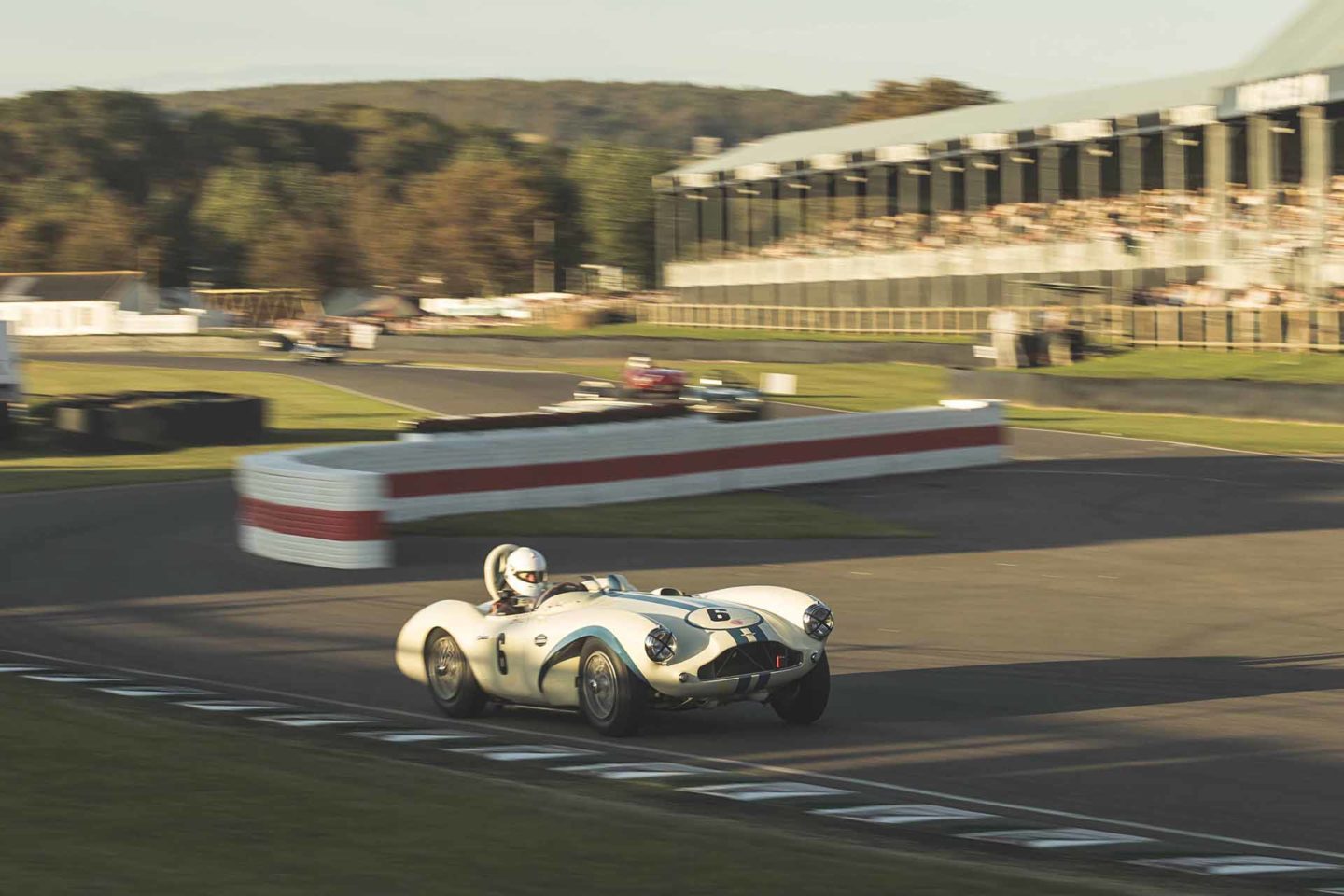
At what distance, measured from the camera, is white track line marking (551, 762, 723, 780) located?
9.02 m

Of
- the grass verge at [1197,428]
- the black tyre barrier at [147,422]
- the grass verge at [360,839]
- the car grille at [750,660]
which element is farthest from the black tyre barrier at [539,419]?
the grass verge at [360,839]

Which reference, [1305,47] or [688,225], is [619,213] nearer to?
[688,225]

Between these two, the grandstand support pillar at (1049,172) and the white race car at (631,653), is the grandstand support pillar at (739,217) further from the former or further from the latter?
the white race car at (631,653)

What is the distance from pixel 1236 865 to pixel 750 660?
3356 mm

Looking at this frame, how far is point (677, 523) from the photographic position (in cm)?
2108

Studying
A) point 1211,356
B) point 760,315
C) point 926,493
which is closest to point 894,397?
point 1211,356

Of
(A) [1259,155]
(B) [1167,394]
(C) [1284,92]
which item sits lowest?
(B) [1167,394]

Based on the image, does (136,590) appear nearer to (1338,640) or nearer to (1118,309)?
(1338,640)

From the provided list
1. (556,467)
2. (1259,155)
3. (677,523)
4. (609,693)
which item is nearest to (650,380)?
(556,467)

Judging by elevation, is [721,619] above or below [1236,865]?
above

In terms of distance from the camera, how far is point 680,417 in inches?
1056

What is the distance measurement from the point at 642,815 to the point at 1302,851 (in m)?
2.61

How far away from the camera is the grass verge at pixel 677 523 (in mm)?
20297

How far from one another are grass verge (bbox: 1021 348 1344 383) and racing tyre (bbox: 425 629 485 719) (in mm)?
27022
